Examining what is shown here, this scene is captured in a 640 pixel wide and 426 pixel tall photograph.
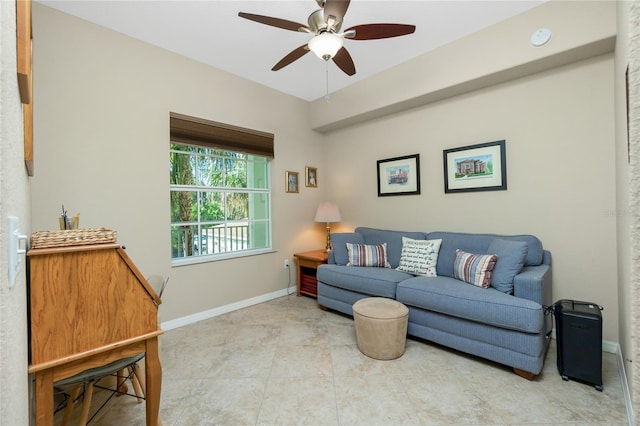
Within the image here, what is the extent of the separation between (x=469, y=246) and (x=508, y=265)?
1.81ft

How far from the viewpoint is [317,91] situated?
3.96 meters

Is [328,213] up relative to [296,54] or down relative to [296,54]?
down

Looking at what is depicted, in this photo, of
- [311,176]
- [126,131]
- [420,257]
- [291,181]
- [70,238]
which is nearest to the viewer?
[70,238]

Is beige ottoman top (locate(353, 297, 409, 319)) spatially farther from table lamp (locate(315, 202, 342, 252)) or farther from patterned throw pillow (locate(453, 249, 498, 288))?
table lamp (locate(315, 202, 342, 252))

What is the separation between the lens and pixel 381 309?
7.75ft

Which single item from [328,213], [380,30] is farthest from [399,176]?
[380,30]

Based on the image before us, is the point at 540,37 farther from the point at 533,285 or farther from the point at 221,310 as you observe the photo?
the point at 221,310

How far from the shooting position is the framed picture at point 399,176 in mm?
3498

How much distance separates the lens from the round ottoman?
2.23m

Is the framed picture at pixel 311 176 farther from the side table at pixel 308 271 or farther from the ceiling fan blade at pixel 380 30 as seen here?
the ceiling fan blade at pixel 380 30

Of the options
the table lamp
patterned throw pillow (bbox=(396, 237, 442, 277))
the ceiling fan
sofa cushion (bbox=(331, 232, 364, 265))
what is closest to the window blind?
the table lamp

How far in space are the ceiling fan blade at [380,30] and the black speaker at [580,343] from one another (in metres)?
2.21

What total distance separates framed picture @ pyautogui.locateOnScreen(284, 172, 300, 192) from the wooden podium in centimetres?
278

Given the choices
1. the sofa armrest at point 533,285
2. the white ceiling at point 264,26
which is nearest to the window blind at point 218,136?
the white ceiling at point 264,26
